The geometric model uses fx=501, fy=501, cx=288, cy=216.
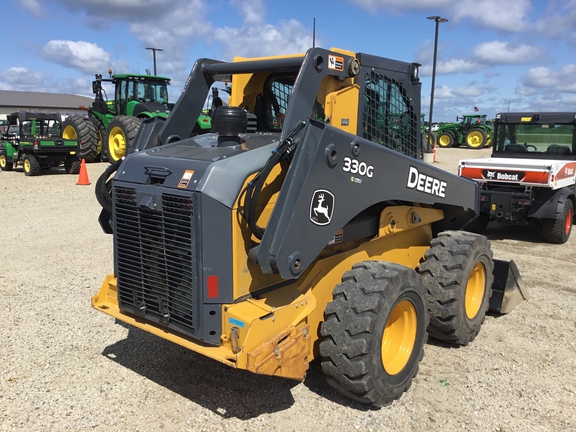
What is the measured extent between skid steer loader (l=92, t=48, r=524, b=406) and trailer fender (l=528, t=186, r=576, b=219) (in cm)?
464

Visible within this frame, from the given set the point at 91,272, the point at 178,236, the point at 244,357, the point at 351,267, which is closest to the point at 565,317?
the point at 351,267

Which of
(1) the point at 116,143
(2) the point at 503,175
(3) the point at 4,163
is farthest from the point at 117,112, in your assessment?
(2) the point at 503,175

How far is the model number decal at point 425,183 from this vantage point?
3717mm

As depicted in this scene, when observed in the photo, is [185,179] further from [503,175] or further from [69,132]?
[69,132]

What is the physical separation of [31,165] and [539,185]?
14534mm

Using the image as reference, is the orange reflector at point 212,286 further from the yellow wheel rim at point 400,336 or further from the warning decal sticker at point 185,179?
the yellow wheel rim at point 400,336

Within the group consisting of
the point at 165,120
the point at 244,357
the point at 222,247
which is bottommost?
the point at 244,357

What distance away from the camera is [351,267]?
381cm

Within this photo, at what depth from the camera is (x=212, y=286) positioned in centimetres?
296

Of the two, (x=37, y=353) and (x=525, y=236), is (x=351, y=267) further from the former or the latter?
(x=525, y=236)

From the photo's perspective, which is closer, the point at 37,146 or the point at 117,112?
the point at 37,146

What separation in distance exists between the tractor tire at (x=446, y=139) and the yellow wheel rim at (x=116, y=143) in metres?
22.6

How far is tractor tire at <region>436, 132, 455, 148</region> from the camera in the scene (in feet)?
106

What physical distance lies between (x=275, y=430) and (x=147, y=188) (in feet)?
5.68
